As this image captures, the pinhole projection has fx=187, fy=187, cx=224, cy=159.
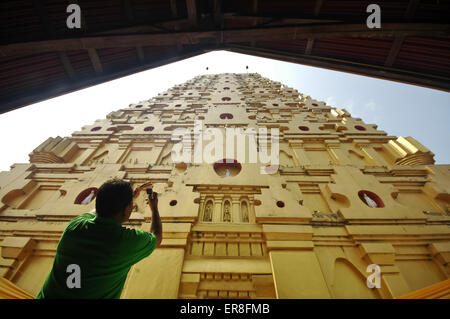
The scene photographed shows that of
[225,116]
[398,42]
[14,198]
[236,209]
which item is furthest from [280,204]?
[14,198]

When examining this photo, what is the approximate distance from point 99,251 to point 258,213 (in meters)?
2.88

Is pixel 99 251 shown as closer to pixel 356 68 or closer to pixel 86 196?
pixel 86 196

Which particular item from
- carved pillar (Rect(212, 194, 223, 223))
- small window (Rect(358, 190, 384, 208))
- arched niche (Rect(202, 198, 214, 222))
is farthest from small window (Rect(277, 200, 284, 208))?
small window (Rect(358, 190, 384, 208))

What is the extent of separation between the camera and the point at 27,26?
4086mm

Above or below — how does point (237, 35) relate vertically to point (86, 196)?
above

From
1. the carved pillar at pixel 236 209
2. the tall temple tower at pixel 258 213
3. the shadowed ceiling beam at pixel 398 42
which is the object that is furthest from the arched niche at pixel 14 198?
the shadowed ceiling beam at pixel 398 42

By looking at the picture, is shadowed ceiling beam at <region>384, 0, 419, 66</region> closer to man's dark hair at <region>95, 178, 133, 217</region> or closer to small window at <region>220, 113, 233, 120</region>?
small window at <region>220, 113, 233, 120</region>

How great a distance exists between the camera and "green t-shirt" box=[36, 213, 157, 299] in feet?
5.53

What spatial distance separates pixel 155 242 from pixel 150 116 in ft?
26.2

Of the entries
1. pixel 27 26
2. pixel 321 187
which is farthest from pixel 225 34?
pixel 321 187

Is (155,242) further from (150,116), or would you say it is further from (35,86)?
(150,116)

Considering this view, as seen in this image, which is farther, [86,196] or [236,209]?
[86,196]

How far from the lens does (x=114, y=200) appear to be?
6.82 ft

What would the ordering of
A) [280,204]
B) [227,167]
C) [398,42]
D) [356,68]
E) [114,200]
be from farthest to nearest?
[227,167], [356,68], [398,42], [280,204], [114,200]
